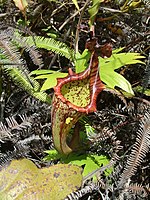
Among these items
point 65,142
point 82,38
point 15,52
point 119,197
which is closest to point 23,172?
point 65,142

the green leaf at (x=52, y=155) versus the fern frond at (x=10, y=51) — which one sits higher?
the fern frond at (x=10, y=51)

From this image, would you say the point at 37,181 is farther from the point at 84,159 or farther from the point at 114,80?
the point at 114,80

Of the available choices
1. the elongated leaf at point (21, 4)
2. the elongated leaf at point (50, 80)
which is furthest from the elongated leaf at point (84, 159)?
the elongated leaf at point (21, 4)

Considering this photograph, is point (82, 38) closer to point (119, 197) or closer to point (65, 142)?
point (65, 142)

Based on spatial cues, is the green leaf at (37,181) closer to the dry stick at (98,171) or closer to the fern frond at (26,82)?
the dry stick at (98,171)

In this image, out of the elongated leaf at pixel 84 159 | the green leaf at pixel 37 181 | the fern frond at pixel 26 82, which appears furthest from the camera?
the fern frond at pixel 26 82

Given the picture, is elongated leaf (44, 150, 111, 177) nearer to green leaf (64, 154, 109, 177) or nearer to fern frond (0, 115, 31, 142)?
green leaf (64, 154, 109, 177)
